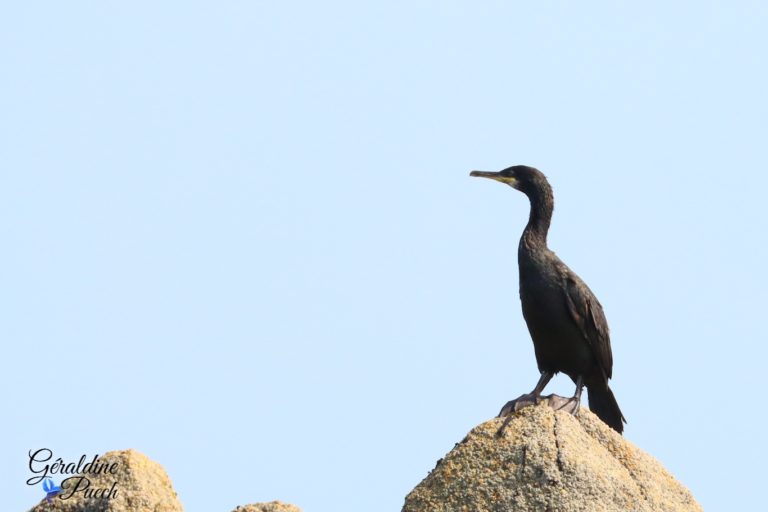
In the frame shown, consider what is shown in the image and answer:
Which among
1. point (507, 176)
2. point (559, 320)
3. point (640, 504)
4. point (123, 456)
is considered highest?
point (507, 176)

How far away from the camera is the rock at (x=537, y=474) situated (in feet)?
26.3

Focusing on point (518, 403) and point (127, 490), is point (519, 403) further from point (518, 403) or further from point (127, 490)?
point (127, 490)

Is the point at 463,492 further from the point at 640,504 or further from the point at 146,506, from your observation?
the point at 146,506

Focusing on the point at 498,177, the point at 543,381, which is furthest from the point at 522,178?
the point at 543,381

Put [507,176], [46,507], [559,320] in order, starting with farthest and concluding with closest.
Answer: [507,176] < [559,320] < [46,507]

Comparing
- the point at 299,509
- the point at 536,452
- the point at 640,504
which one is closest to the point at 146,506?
the point at 299,509

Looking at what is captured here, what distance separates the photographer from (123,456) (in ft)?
27.9

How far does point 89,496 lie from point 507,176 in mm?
4965

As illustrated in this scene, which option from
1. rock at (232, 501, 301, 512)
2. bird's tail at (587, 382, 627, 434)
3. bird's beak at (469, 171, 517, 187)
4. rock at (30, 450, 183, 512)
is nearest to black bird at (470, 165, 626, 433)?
bird's tail at (587, 382, 627, 434)

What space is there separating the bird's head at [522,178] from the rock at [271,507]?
4.07m

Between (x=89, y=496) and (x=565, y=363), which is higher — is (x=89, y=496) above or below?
below

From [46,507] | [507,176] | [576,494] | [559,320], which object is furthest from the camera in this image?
[507,176]

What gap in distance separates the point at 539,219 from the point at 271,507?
3.89 m

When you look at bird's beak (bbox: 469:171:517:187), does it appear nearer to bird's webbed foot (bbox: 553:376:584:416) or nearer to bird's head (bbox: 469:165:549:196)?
bird's head (bbox: 469:165:549:196)
